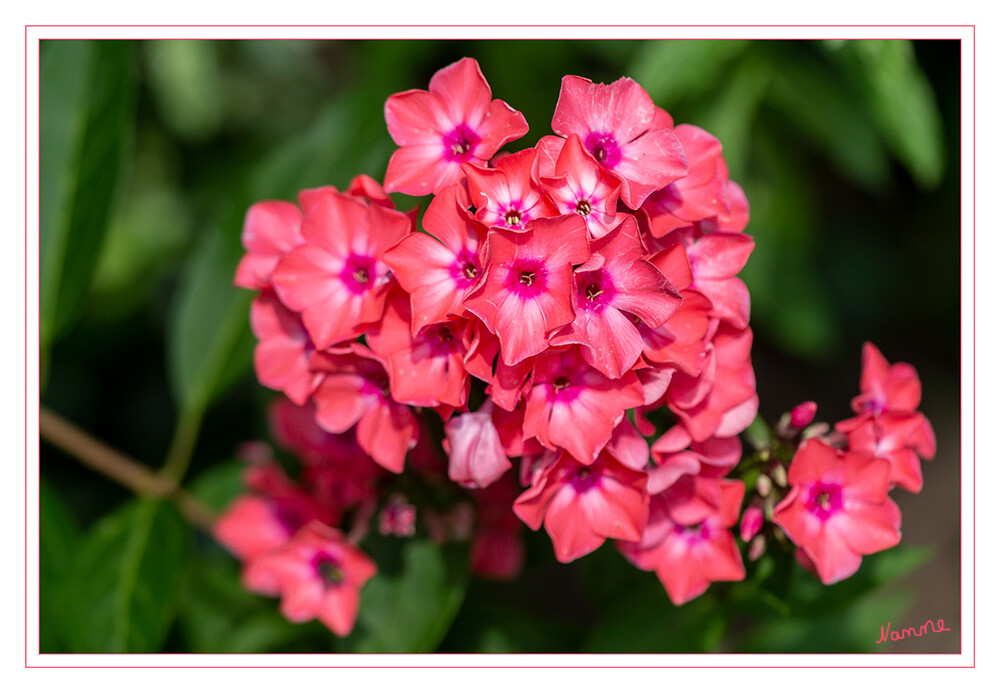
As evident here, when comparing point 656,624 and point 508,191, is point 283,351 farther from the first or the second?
point 656,624

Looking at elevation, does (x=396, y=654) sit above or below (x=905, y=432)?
below

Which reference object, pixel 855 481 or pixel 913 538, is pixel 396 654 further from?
pixel 913 538

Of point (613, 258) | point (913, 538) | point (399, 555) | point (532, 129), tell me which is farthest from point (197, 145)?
point (913, 538)

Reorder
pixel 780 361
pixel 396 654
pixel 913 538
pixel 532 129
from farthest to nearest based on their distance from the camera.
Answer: pixel 780 361 < pixel 913 538 < pixel 532 129 < pixel 396 654

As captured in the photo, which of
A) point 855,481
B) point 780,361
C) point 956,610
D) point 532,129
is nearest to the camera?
point 855,481

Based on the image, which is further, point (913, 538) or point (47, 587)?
point (913, 538)

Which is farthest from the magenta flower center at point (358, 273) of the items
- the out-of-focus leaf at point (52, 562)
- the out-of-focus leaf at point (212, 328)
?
the out-of-focus leaf at point (52, 562)

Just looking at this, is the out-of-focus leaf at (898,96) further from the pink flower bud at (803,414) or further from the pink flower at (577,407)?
the pink flower at (577,407)
